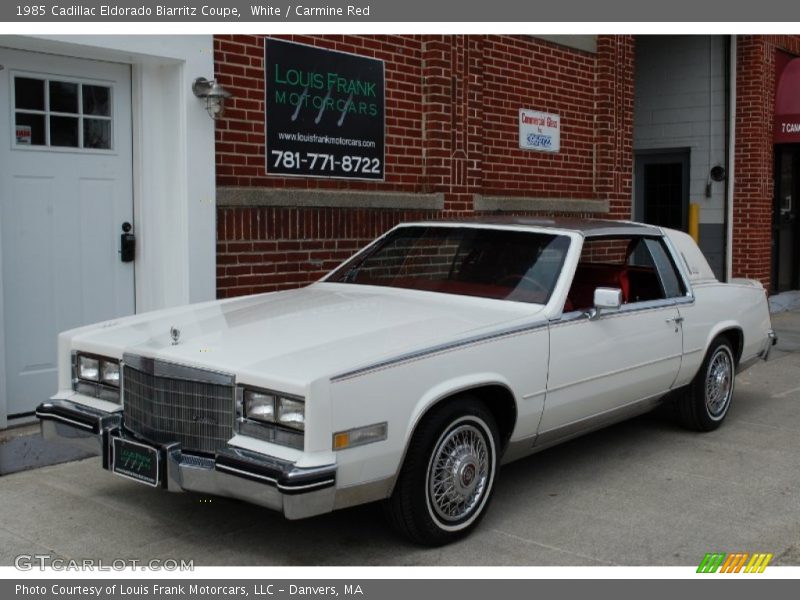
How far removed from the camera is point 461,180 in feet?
30.8

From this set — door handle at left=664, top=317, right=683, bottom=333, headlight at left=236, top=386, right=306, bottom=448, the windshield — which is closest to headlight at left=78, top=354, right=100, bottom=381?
headlight at left=236, top=386, right=306, bottom=448

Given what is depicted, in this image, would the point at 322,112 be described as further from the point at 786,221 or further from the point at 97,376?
the point at 786,221

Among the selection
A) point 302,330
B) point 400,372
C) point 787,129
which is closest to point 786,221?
point 787,129

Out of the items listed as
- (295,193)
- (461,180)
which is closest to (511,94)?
(461,180)

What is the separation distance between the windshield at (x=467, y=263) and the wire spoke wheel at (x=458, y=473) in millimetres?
952

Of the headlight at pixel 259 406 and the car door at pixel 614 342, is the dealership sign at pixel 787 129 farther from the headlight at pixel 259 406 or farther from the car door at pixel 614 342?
the headlight at pixel 259 406

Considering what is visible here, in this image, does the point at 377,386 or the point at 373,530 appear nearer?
the point at 377,386

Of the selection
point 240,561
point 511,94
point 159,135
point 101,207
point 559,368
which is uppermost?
point 511,94

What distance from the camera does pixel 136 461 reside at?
4191 mm

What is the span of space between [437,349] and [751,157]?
10.9 meters

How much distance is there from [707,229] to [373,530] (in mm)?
10751

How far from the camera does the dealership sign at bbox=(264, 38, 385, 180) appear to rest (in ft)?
25.1

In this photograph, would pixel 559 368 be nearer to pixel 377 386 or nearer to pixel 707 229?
pixel 377 386

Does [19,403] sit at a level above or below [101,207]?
below
